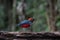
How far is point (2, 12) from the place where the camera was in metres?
6.16

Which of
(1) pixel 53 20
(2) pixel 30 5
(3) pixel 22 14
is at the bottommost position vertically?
(1) pixel 53 20

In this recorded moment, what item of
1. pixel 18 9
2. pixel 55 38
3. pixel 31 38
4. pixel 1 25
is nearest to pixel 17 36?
pixel 31 38

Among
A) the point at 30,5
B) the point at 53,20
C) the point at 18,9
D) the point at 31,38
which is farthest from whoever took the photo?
the point at 30,5

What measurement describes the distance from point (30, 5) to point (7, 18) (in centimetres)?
84

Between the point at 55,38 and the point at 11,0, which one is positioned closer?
the point at 55,38

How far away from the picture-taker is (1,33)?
187 centimetres

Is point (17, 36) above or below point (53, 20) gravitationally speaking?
below

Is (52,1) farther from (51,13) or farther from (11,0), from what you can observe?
(11,0)

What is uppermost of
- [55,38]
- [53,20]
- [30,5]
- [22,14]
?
[30,5]

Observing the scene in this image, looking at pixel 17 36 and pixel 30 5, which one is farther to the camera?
pixel 30 5

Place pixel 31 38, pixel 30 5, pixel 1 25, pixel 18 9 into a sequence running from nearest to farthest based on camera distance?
pixel 31 38 < pixel 18 9 < pixel 1 25 < pixel 30 5

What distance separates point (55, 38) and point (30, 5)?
15.2ft

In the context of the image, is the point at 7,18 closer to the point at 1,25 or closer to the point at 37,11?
the point at 1,25

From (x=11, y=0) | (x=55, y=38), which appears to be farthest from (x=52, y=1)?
(x=55, y=38)
